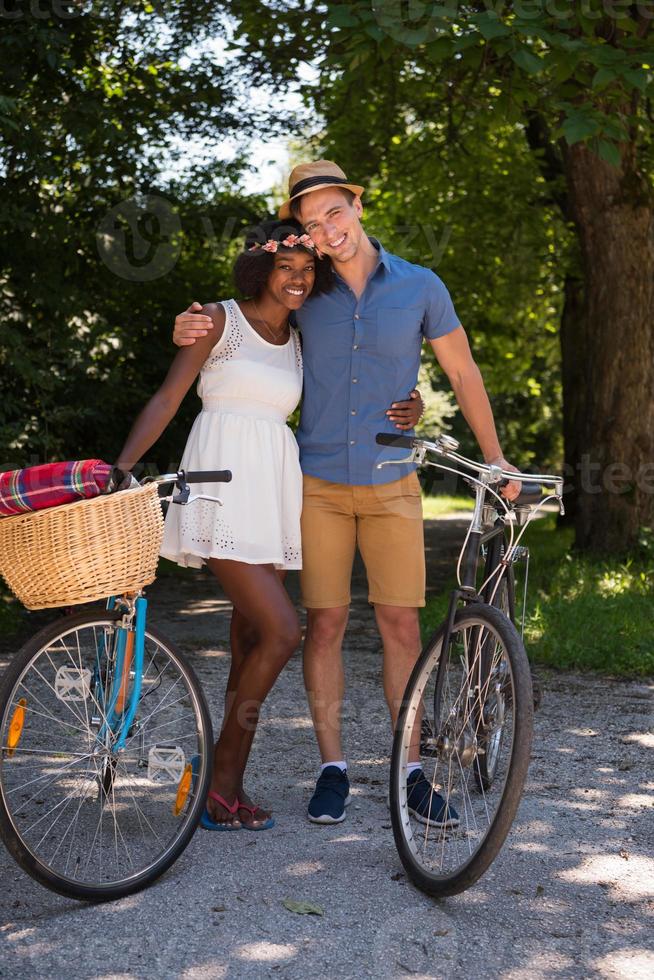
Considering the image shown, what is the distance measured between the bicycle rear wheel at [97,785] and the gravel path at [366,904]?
117 millimetres

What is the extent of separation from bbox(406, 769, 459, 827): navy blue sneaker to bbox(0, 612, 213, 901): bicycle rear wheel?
0.75 meters

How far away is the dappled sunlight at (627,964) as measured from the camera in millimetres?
3023

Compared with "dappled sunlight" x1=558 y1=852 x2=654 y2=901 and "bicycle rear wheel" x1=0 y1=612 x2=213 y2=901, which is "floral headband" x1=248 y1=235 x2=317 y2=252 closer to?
"bicycle rear wheel" x1=0 y1=612 x2=213 y2=901

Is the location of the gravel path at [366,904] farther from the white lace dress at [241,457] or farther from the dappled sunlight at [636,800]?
the white lace dress at [241,457]

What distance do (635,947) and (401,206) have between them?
1307cm

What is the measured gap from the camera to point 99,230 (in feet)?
33.3

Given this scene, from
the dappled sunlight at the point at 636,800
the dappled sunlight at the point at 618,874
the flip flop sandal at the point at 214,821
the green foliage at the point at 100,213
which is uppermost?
the green foliage at the point at 100,213

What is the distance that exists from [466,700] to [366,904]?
2.25ft

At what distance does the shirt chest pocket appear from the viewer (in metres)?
4.21

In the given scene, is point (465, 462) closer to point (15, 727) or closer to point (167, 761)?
point (167, 761)

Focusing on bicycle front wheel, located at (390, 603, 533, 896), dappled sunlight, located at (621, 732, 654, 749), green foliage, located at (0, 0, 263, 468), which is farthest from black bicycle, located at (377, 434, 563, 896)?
green foliage, located at (0, 0, 263, 468)

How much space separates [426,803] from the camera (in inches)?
159

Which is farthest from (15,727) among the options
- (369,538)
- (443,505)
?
(443,505)

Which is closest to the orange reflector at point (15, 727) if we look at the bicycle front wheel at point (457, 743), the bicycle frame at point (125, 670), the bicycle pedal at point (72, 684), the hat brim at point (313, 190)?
the bicycle pedal at point (72, 684)
